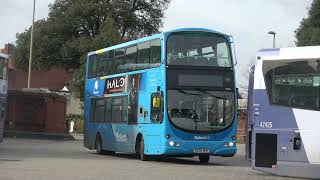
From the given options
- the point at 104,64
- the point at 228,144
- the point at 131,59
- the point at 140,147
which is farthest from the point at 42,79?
the point at 228,144

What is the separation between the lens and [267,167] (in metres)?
16.1

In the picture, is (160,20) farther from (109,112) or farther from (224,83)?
(224,83)

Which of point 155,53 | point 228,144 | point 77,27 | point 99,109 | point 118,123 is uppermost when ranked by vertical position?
point 77,27

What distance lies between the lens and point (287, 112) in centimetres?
1577

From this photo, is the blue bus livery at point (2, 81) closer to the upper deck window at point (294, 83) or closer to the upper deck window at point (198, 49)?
the upper deck window at point (198, 49)

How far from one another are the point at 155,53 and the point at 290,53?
725 cm

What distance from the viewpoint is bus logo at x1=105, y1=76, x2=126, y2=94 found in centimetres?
2502

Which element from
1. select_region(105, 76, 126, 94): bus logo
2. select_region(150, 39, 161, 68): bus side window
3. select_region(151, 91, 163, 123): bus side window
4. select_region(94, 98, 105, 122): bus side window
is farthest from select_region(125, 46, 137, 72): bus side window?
select_region(94, 98, 105, 122): bus side window

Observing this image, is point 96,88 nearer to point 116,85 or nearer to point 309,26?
point 116,85

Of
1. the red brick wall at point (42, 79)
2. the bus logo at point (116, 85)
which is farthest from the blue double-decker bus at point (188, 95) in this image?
the red brick wall at point (42, 79)

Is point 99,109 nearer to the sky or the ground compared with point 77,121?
nearer to the sky

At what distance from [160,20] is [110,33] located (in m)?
13.0

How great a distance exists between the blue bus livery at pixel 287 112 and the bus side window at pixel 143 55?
22.7 feet

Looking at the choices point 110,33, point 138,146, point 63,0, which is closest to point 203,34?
point 138,146
